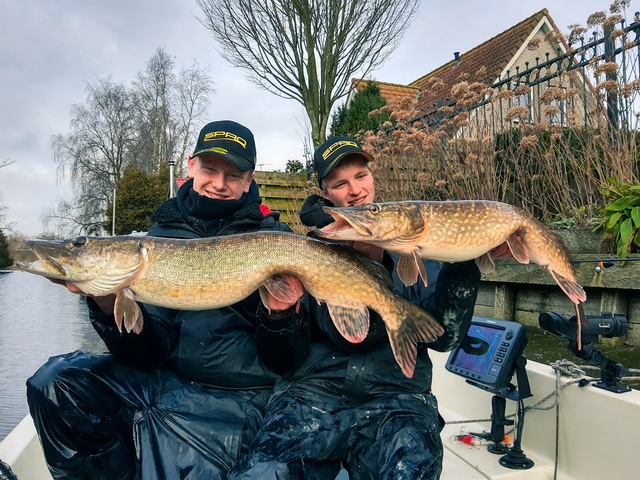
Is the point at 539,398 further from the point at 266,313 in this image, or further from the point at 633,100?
the point at 633,100

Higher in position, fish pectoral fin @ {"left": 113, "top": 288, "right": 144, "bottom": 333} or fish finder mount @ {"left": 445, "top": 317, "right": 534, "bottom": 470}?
fish pectoral fin @ {"left": 113, "top": 288, "right": 144, "bottom": 333}

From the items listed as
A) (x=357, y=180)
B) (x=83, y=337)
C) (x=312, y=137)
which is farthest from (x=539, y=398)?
(x=312, y=137)

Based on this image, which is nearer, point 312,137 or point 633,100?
point 633,100

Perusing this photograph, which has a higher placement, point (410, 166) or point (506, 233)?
point (410, 166)

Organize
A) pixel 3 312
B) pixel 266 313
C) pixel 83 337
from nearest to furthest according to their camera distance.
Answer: pixel 266 313 → pixel 83 337 → pixel 3 312

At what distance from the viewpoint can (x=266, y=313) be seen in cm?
206

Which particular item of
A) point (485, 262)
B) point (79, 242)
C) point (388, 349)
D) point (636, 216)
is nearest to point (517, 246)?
point (485, 262)

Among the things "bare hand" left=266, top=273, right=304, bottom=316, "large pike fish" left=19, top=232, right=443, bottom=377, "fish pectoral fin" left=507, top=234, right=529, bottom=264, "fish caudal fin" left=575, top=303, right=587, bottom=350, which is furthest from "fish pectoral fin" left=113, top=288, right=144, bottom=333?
"fish caudal fin" left=575, top=303, right=587, bottom=350

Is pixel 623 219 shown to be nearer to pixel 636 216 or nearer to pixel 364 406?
pixel 636 216

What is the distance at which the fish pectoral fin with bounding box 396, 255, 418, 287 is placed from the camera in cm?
180

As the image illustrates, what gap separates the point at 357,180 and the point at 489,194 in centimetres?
331

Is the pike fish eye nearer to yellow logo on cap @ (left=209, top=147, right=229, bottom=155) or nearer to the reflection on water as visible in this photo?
yellow logo on cap @ (left=209, top=147, right=229, bottom=155)

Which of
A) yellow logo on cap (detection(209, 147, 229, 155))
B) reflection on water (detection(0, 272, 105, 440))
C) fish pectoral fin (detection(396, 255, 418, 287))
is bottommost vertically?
reflection on water (detection(0, 272, 105, 440))

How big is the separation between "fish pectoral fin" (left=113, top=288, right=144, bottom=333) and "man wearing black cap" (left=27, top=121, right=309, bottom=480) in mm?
134
